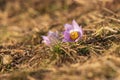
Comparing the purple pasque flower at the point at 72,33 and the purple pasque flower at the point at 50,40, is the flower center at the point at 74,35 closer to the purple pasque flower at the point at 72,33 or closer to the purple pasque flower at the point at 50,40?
the purple pasque flower at the point at 72,33

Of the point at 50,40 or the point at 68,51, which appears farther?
the point at 50,40

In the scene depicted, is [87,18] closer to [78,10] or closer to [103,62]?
[78,10]

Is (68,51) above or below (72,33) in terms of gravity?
below

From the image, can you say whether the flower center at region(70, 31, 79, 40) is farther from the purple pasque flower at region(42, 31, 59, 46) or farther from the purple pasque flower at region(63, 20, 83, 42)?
the purple pasque flower at region(42, 31, 59, 46)

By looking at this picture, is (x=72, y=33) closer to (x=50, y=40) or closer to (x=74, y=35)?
(x=74, y=35)

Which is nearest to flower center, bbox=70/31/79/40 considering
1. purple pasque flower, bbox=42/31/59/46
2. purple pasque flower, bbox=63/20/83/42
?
purple pasque flower, bbox=63/20/83/42

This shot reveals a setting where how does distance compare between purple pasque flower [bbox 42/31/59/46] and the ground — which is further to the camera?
purple pasque flower [bbox 42/31/59/46]

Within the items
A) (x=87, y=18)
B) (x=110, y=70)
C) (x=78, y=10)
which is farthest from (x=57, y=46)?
(x=78, y=10)

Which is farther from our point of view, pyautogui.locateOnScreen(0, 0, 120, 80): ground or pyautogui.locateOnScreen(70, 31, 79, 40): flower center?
pyautogui.locateOnScreen(70, 31, 79, 40): flower center

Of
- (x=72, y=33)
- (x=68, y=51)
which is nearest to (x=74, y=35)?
(x=72, y=33)
